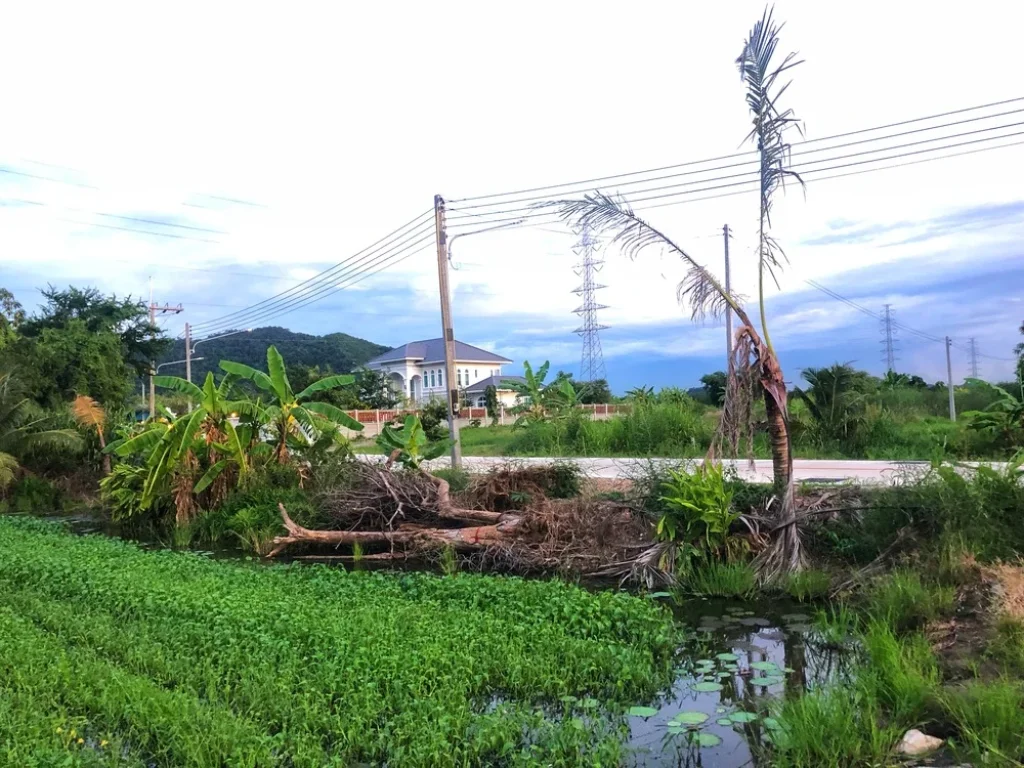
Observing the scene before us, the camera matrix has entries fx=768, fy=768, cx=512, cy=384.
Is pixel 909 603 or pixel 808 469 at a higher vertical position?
pixel 808 469

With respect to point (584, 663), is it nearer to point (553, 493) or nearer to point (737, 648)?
point (737, 648)

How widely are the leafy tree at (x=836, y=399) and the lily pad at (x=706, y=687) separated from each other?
14428 millimetres

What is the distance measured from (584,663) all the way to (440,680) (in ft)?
3.86

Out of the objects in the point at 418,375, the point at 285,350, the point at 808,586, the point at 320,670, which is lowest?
the point at 808,586

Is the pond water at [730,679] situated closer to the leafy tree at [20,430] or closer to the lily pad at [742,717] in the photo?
the lily pad at [742,717]

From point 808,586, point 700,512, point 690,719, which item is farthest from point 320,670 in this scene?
point 808,586

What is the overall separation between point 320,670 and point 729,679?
10.5ft

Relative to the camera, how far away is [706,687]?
19.2ft

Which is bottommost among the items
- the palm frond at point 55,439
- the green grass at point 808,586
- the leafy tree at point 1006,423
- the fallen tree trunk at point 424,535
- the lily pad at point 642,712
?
the lily pad at point 642,712

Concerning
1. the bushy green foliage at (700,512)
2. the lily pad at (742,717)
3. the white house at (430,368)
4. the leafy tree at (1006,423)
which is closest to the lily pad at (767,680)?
the lily pad at (742,717)

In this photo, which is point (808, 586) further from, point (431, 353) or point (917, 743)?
point (431, 353)

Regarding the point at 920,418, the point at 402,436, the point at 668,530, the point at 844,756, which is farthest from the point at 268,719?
the point at 920,418

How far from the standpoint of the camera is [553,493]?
13.0 meters

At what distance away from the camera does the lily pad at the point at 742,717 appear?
508 centimetres
